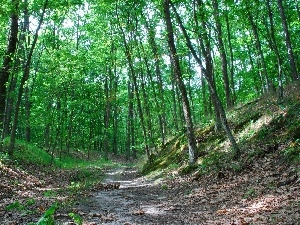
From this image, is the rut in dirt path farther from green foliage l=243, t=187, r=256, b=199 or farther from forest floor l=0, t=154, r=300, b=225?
green foliage l=243, t=187, r=256, b=199

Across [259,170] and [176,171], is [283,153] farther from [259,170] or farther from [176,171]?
[176,171]

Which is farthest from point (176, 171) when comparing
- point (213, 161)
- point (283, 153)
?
point (283, 153)

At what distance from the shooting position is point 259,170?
33.6 ft

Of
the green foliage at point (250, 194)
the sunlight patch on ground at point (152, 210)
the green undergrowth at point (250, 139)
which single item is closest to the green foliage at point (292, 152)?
the green undergrowth at point (250, 139)

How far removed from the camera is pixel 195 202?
359 inches

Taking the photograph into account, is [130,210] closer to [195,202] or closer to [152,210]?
[152,210]

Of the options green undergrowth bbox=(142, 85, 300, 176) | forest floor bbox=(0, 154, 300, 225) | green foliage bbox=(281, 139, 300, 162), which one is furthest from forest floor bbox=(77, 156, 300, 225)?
green undergrowth bbox=(142, 85, 300, 176)

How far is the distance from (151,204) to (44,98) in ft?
48.4

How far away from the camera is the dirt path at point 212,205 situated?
641 centimetres

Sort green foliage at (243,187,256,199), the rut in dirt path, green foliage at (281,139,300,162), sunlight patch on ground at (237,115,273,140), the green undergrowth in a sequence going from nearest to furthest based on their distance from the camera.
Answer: the rut in dirt path, green foliage at (243,187,256,199), green foliage at (281,139,300,162), the green undergrowth, sunlight patch on ground at (237,115,273,140)

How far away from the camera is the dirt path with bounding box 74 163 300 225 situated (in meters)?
6.41

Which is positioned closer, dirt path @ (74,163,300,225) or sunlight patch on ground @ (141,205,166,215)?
dirt path @ (74,163,300,225)

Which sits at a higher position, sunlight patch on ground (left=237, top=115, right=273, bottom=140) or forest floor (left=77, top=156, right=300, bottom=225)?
sunlight patch on ground (left=237, top=115, right=273, bottom=140)

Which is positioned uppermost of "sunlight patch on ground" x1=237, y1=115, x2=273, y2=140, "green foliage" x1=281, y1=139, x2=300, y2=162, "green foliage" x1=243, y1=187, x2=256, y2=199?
"sunlight patch on ground" x1=237, y1=115, x2=273, y2=140
